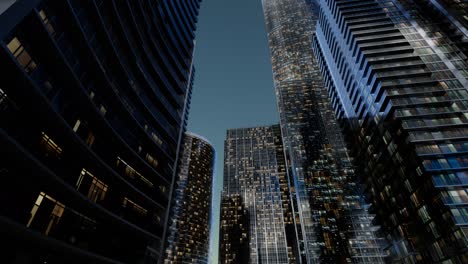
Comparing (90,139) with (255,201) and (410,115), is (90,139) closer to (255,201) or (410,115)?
(410,115)

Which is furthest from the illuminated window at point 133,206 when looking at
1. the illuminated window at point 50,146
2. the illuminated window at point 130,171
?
the illuminated window at point 50,146

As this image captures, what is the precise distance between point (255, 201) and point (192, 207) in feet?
145

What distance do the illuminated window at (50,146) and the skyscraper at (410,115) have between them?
49.6 metres

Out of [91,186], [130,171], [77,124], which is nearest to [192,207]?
[130,171]

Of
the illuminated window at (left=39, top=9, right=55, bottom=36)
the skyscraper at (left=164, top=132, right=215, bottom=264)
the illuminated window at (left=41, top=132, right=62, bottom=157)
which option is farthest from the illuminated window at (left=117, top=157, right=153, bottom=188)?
the skyscraper at (left=164, top=132, right=215, bottom=264)

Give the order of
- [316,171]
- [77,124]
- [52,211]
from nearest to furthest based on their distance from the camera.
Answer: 1. [52,211]
2. [77,124]
3. [316,171]

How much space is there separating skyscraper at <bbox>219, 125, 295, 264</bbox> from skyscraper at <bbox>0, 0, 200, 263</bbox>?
110 m

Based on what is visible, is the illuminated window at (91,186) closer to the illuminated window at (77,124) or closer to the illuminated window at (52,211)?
the illuminated window at (52,211)

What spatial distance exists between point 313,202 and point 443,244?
231 feet

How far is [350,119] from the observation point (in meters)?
70.8

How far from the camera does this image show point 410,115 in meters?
47.4

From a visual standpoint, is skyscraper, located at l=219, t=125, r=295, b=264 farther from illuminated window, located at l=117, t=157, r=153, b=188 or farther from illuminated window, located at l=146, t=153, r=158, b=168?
illuminated window, located at l=117, t=157, r=153, b=188

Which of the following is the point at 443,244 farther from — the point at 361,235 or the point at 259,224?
the point at 259,224

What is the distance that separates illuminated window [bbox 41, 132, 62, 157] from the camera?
663 inches
